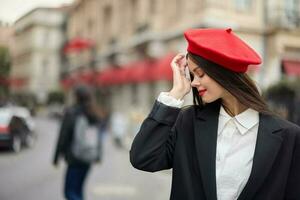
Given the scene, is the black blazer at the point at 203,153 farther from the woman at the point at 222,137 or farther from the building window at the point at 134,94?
the building window at the point at 134,94

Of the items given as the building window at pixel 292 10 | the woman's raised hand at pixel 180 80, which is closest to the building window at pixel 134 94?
the building window at pixel 292 10

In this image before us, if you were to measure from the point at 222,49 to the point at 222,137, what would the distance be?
1.13 ft

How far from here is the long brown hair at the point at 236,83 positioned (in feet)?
6.31

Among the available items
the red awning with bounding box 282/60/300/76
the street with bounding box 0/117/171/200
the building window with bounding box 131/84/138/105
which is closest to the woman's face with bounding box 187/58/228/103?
the street with bounding box 0/117/171/200

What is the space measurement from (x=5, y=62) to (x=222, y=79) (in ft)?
26.8

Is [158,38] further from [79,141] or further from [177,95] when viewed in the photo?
[177,95]

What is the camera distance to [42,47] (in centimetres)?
2256

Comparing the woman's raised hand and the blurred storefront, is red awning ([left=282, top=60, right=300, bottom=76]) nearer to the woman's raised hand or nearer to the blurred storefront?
the blurred storefront

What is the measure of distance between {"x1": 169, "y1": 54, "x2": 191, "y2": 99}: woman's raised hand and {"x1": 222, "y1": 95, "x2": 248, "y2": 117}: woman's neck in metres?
0.17

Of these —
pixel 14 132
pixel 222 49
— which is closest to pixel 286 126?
pixel 222 49

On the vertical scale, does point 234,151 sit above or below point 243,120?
below

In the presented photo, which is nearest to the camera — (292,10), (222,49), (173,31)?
(222,49)

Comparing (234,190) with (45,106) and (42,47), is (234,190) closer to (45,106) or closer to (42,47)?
(42,47)

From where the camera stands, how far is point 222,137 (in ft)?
6.56
